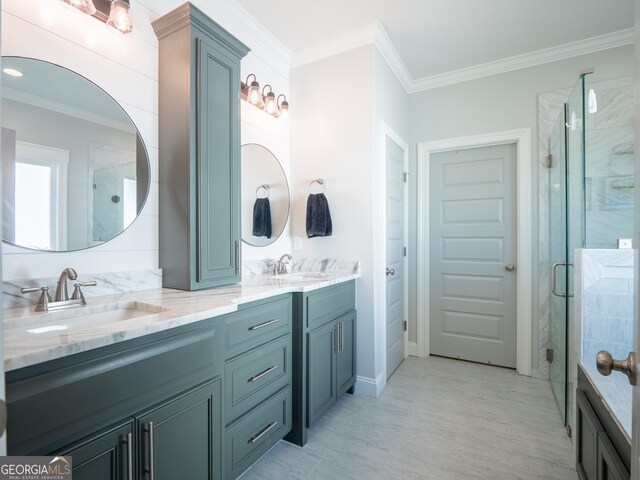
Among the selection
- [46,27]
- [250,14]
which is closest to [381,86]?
[250,14]

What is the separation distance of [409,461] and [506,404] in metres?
1.03

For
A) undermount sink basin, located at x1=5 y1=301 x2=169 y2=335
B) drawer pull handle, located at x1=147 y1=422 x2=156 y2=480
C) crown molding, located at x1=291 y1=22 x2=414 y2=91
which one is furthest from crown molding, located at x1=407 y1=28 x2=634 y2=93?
drawer pull handle, located at x1=147 y1=422 x2=156 y2=480

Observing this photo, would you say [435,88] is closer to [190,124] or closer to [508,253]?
[508,253]

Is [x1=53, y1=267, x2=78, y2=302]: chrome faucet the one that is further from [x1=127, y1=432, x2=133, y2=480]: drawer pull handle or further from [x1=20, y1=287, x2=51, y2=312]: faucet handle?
[x1=127, y1=432, x2=133, y2=480]: drawer pull handle

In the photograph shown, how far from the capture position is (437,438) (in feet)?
6.70

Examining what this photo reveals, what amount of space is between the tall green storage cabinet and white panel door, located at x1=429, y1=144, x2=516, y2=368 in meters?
2.17

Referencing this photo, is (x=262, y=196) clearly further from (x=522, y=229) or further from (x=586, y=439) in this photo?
(x=586, y=439)

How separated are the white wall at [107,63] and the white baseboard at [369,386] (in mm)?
1713

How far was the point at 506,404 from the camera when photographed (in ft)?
8.01

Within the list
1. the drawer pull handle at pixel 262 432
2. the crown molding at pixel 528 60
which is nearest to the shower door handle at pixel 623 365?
the drawer pull handle at pixel 262 432

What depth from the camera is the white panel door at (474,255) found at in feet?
10.00

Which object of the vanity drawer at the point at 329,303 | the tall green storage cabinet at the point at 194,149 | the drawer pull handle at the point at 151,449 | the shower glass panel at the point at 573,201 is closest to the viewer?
the drawer pull handle at the point at 151,449

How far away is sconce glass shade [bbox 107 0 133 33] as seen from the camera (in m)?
1.61

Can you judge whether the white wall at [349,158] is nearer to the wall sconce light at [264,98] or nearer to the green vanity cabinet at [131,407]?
the wall sconce light at [264,98]
